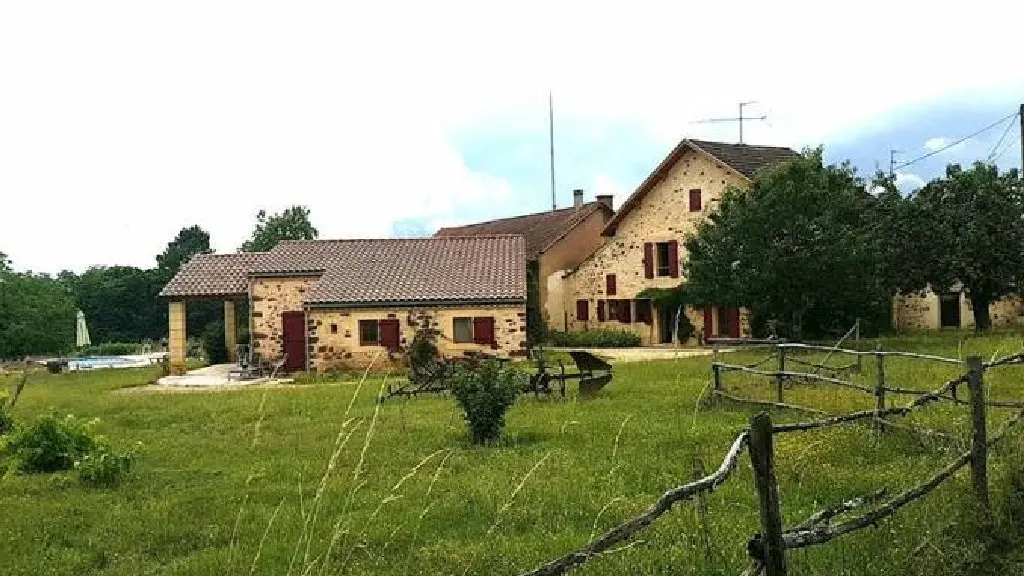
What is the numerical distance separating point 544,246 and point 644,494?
110 feet

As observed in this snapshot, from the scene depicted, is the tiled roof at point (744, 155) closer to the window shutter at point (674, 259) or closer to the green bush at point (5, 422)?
the window shutter at point (674, 259)

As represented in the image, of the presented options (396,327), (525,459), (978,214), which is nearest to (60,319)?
(396,327)

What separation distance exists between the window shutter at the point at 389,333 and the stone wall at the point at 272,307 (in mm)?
3540

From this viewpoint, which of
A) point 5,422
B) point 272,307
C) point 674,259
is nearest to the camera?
point 5,422

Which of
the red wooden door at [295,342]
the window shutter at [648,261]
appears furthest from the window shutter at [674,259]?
the red wooden door at [295,342]

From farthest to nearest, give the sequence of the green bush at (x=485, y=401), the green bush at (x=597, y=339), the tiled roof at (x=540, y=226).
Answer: the tiled roof at (x=540, y=226), the green bush at (x=597, y=339), the green bush at (x=485, y=401)

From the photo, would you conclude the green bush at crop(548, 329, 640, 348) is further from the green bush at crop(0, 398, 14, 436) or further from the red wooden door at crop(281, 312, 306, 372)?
the green bush at crop(0, 398, 14, 436)

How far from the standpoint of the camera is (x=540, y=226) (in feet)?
152

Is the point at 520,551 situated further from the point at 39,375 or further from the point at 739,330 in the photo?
the point at 39,375

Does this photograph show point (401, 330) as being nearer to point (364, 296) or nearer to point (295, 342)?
point (364, 296)

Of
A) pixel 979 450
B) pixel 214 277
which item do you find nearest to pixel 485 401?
pixel 979 450

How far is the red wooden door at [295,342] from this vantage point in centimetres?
2930

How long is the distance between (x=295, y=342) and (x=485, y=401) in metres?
→ 18.6

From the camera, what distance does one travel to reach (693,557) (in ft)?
18.6
